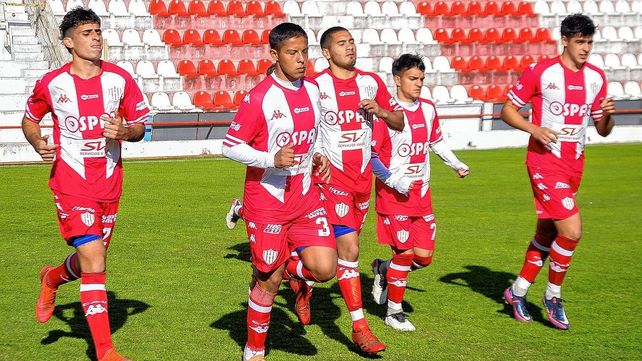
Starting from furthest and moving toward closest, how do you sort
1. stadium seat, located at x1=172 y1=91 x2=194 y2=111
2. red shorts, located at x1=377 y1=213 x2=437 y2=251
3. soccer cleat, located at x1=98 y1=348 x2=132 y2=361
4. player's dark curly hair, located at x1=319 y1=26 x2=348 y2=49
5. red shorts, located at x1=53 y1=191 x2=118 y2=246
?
1. stadium seat, located at x1=172 y1=91 x2=194 y2=111
2. red shorts, located at x1=377 y1=213 x2=437 y2=251
3. player's dark curly hair, located at x1=319 y1=26 x2=348 y2=49
4. red shorts, located at x1=53 y1=191 x2=118 y2=246
5. soccer cleat, located at x1=98 y1=348 x2=132 y2=361

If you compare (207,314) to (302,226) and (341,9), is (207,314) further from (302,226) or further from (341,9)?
(341,9)

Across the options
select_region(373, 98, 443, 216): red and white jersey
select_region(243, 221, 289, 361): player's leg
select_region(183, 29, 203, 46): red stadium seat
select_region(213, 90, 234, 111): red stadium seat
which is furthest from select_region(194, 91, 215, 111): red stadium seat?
select_region(243, 221, 289, 361): player's leg

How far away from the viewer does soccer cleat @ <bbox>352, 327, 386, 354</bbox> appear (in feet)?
21.0

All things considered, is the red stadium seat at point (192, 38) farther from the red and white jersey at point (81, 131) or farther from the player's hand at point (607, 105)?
the red and white jersey at point (81, 131)

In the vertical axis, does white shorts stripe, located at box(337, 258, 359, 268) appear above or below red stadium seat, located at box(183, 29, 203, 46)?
below

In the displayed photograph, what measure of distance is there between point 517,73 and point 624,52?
430cm

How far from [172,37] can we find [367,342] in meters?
19.5

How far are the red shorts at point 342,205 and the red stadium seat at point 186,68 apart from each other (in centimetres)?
1707

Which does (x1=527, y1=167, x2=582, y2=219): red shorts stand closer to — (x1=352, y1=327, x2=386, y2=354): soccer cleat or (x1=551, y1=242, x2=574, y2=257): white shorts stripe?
(x1=551, y1=242, x2=574, y2=257): white shorts stripe

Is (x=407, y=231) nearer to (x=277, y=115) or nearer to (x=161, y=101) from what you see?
(x=277, y=115)

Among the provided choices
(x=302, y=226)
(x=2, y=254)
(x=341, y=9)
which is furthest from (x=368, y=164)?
(x=341, y=9)

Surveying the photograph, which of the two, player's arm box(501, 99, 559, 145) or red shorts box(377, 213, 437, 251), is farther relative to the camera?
red shorts box(377, 213, 437, 251)

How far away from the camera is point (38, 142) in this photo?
6148 millimetres

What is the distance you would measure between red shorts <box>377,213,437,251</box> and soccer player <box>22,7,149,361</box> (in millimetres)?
2252
